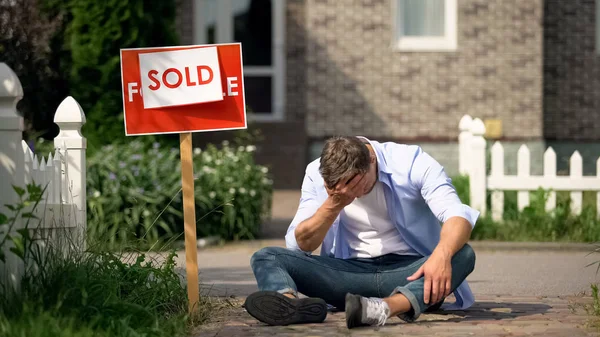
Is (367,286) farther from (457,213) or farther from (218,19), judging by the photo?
(218,19)

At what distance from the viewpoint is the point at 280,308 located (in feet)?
17.9

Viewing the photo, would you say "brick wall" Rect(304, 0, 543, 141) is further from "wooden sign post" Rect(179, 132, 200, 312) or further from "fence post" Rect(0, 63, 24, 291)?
"fence post" Rect(0, 63, 24, 291)

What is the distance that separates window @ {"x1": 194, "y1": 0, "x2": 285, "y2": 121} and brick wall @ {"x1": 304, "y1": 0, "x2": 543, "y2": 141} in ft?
4.58

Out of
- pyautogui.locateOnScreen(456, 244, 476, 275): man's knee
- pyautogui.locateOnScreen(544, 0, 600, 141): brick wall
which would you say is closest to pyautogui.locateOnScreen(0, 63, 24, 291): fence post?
pyautogui.locateOnScreen(456, 244, 476, 275): man's knee

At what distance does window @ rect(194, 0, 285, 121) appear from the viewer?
60.9ft

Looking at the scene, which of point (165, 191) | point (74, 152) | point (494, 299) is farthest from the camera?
point (165, 191)

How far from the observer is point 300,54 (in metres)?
18.5

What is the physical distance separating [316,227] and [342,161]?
0.48 meters

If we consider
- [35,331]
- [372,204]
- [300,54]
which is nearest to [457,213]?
[372,204]

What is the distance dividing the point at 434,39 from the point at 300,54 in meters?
2.33

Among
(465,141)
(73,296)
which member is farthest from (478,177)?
(73,296)

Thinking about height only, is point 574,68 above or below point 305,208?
above

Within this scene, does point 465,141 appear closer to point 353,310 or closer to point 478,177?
point 478,177

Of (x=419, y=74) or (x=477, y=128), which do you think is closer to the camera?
(x=477, y=128)
